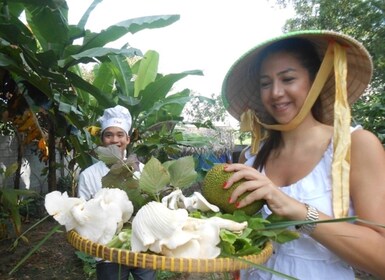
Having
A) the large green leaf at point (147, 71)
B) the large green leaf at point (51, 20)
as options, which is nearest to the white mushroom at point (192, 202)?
the large green leaf at point (51, 20)

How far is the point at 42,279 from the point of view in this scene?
3133 millimetres

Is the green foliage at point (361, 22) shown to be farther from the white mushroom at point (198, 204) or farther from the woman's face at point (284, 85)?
the white mushroom at point (198, 204)

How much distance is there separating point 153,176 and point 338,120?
0.50 meters

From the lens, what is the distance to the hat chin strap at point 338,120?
838mm

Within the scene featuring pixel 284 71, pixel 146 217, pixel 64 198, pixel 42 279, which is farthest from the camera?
pixel 42 279

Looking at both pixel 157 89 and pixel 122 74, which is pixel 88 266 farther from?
pixel 122 74

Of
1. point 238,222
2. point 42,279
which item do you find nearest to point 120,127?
point 238,222

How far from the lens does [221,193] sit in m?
0.80

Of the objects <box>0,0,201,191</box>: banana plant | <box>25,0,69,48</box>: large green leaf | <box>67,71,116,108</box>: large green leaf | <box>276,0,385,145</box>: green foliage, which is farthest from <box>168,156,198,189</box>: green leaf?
<box>276,0,385,145</box>: green foliage

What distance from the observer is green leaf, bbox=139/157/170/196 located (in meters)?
0.76

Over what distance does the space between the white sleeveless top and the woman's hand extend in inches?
4.8

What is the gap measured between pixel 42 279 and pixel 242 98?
2.76 metres

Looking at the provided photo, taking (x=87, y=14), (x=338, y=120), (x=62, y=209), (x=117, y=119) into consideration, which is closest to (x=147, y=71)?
(x=87, y=14)

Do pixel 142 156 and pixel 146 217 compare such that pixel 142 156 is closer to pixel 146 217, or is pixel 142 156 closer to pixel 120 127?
pixel 120 127
